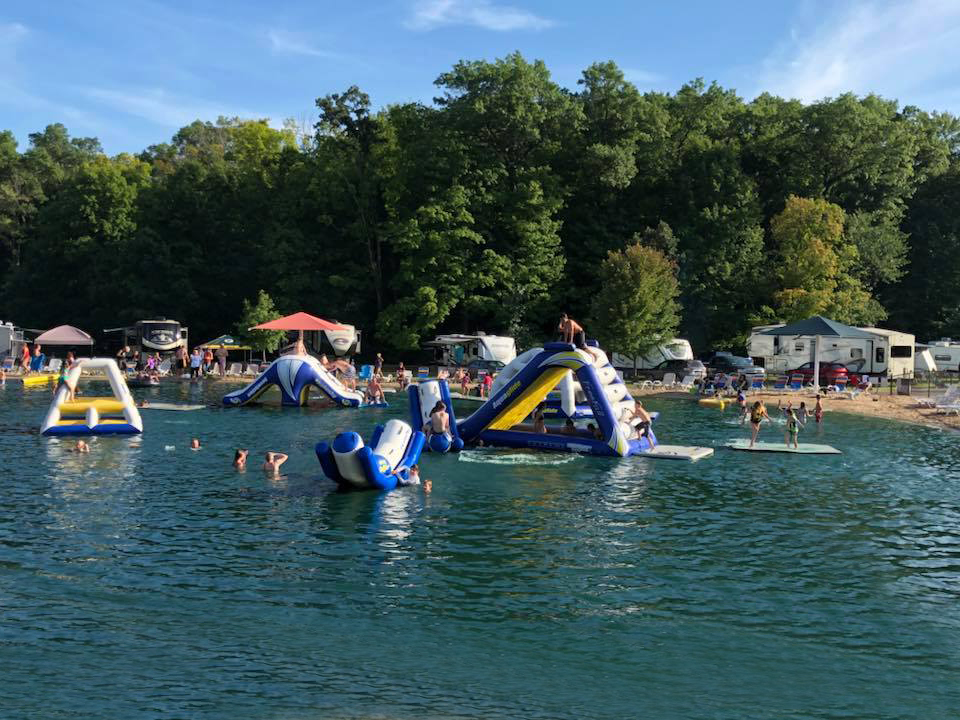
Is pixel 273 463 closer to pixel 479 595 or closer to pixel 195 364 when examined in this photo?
pixel 479 595

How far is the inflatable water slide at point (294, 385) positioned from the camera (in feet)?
139

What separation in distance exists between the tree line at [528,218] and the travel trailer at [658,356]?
267 cm

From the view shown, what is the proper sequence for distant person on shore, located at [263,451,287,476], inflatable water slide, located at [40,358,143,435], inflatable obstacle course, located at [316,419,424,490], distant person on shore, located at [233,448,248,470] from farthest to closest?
inflatable water slide, located at [40,358,143,435] < distant person on shore, located at [233,448,248,470] < distant person on shore, located at [263,451,287,476] < inflatable obstacle course, located at [316,419,424,490]

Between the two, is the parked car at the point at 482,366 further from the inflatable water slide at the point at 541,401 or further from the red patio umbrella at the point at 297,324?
the inflatable water slide at the point at 541,401

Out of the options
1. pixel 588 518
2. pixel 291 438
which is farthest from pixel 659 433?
pixel 588 518

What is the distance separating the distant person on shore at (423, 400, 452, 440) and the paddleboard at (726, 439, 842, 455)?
9.11m

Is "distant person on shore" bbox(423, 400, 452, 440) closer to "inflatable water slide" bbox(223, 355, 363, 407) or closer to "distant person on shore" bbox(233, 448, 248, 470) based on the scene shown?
"distant person on shore" bbox(233, 448, 248, 470)

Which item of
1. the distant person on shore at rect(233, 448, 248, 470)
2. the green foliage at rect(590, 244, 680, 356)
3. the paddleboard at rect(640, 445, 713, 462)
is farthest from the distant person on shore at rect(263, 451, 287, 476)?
the green foliage at rect(590, 244, 680, 356)

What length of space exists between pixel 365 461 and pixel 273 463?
Answer: 398 cm

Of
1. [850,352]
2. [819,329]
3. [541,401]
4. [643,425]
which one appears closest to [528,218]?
[850,352]

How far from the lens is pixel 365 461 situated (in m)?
22.0

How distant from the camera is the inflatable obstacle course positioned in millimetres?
22016

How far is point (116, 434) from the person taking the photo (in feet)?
104

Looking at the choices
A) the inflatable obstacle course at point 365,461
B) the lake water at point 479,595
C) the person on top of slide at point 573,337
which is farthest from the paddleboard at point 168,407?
the inflatable obstacle course at point 365,461
